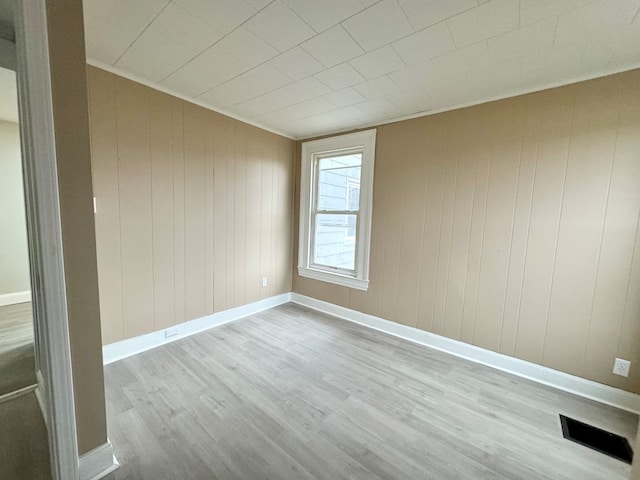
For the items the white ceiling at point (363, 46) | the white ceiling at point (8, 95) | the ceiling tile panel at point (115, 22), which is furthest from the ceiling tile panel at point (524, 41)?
the white ceiling at point (8, 95)

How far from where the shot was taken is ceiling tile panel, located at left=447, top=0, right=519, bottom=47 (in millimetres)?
1269

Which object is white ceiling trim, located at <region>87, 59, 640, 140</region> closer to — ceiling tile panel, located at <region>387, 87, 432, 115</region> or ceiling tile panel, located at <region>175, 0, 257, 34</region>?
ceiling tile panel, located at <region>387, 87, 432, 115</region>

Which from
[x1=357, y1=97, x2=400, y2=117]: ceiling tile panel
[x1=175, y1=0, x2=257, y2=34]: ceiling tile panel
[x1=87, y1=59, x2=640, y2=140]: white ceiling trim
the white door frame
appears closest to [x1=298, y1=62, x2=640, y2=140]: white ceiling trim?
[x1=87, y1=59, x2=640, y2=140]: white ceiling trim

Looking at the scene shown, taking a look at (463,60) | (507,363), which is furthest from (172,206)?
(507,363)

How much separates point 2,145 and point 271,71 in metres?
3.07

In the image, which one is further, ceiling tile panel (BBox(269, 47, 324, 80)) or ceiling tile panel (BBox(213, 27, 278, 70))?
ceiling tile panel (BBox(269, 47, 324, 80))

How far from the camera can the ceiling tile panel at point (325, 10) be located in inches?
50.4

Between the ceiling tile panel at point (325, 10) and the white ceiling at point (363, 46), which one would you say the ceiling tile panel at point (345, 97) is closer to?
the white ceiling at point (363, 46)

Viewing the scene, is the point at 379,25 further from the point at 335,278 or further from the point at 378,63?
the point at 335,278

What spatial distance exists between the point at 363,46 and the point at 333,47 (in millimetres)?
190

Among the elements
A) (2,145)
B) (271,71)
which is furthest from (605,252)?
(2,145)

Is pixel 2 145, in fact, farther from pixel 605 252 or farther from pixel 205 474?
pixel 605 252

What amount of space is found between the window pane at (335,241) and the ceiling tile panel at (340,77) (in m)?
1.54

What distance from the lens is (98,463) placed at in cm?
123
